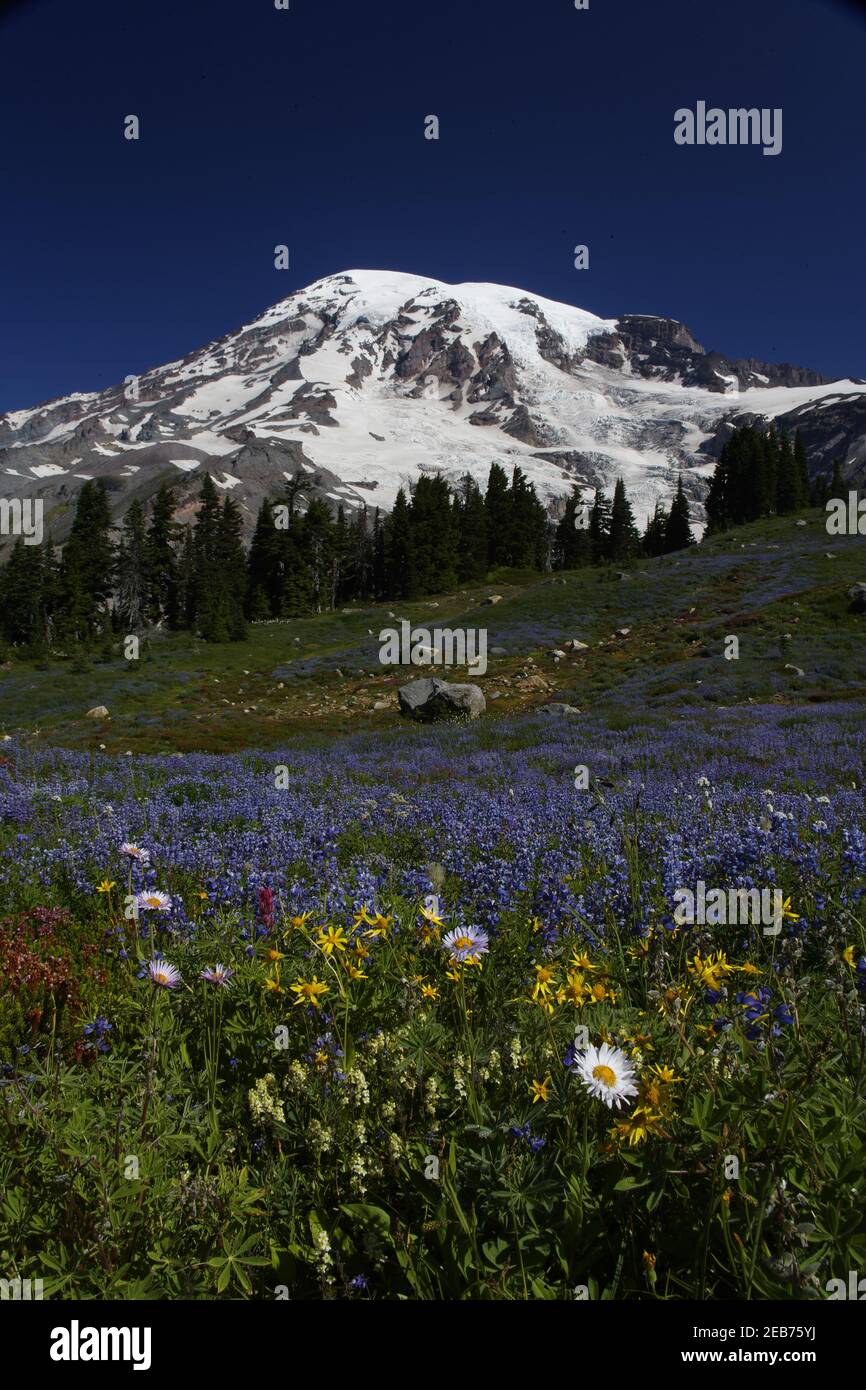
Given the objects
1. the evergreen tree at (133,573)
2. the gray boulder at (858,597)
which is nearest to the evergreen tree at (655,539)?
the gray boulder at (858,597)

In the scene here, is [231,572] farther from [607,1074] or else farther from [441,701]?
[607,1074]

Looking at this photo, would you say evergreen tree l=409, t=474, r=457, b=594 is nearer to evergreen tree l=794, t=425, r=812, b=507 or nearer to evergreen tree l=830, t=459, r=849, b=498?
evergreen tree l=794, t=425, r=812, b=507

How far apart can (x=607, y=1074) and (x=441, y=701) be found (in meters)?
24.4

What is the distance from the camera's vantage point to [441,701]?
2647 centimetres

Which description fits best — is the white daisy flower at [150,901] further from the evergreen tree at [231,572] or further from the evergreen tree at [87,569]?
the evergreen tree at [87,569]

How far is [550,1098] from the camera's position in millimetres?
2391

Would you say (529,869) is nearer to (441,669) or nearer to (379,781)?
(379,781)

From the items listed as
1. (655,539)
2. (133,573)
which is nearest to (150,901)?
(133,573)

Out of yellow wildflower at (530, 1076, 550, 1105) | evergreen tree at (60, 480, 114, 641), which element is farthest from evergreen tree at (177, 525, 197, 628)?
yellow wildflower at (530, 1076, 550, 1105)

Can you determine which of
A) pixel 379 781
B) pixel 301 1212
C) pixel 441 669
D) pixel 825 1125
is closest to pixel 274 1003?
pixel 301 1212

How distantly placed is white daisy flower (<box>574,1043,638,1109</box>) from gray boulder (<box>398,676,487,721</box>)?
23569mm

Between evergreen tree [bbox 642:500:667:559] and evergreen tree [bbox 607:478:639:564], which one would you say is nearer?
evergreen tree [bbox 607:478:639:564]

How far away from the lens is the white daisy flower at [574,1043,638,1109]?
1.99m

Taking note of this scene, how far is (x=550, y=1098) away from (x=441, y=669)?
1389 inches
